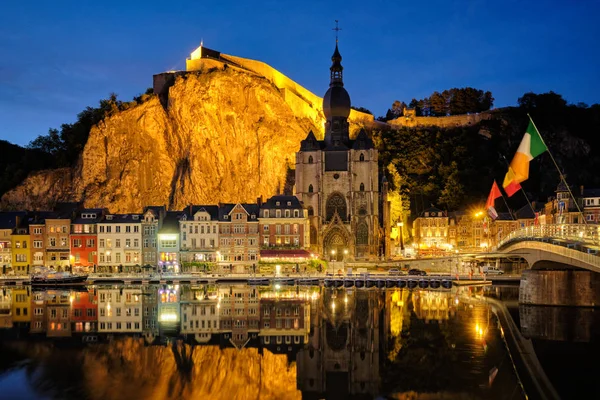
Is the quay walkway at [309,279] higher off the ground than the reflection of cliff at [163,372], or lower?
higher

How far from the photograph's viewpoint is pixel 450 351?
26578 millimetres

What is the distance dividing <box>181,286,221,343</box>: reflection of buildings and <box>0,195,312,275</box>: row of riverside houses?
49.8 ft

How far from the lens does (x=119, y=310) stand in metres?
39.3

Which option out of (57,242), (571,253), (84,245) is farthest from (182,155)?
(571,253)

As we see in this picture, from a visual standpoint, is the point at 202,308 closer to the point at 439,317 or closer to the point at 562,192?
the point at 439,317

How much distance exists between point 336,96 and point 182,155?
2320cm

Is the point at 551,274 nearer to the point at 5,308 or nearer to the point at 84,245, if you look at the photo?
the point at 5,308

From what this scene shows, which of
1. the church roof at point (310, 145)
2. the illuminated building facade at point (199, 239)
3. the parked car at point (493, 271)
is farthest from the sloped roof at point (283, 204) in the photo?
the parked car at point (493, 271)

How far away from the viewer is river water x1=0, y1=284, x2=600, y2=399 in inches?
833

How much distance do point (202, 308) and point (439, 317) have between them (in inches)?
606

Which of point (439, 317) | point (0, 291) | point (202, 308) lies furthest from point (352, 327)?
point (0, 291)

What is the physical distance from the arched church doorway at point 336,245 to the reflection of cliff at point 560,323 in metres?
36.0

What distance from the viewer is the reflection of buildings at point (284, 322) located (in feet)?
95.2

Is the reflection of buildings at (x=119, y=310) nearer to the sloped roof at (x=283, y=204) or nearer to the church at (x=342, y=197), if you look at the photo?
the sloped roof at (x=283, y=204)
